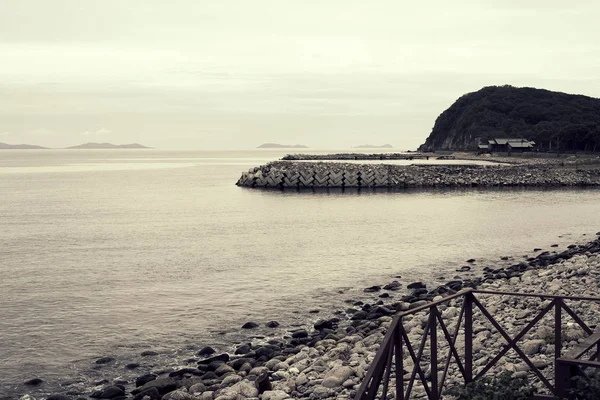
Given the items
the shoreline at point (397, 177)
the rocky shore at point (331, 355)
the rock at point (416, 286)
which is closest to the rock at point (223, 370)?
the rocky shore at point (331, 355)

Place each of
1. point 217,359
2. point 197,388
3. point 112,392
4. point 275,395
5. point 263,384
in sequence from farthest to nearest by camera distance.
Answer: point 217,359 → point 112,392 → point 197,388 → point 263,384 → point 275,395

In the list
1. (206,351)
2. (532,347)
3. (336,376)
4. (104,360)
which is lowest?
(104,360)

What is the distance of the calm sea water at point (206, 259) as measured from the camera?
16266 millimetres

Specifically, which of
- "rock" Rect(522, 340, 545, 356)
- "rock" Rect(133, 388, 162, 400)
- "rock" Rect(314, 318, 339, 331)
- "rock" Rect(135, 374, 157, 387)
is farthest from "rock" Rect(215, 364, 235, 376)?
"rock" Rect(522, 340, 545, 356)

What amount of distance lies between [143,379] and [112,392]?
0.80 meters

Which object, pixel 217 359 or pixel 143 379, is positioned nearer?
pixel 143 379

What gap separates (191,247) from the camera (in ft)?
107

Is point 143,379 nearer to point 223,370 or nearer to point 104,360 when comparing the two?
point 223,370

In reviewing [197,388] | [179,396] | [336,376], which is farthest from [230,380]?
[336,376]

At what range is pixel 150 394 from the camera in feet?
38.5

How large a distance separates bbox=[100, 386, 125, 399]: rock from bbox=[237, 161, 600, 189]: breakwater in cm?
5992

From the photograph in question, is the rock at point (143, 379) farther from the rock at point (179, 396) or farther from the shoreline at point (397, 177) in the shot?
the shoreline at point (397, 177)

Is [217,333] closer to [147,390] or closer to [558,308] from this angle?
[147,390]

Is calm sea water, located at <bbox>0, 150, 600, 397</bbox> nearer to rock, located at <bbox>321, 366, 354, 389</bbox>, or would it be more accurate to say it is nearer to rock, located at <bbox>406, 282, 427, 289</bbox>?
rock, located at <bbox>406, 282, 427, 289</bbox>
